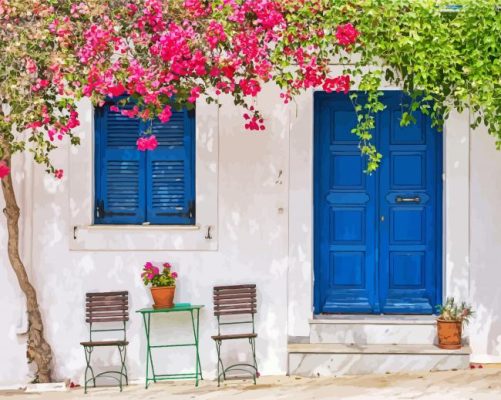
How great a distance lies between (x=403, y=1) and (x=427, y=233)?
2.68 metres

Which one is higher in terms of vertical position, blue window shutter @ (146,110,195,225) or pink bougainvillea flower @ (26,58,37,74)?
pink bougainvillea flower @ (26,58,37,74)

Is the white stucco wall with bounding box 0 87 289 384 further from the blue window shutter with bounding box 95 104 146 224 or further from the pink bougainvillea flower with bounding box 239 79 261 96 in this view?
the pink bougainvillea flower with bounding box 239 79 261 96

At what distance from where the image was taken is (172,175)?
10047 millimetres

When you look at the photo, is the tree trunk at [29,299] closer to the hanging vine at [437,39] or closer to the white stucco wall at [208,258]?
the white stucco wall at [208,258]

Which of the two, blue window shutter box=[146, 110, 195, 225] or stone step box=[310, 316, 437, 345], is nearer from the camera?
stone step box=[310, 316, 437, 345]

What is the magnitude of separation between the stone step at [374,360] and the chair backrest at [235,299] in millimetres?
648

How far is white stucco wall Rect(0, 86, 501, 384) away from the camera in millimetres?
9844

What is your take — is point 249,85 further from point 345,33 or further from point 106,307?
point 106,307

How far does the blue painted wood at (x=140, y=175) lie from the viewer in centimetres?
1005

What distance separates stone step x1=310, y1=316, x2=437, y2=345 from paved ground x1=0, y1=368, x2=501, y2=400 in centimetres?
50

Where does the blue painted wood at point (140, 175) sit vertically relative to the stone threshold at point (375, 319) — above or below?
above

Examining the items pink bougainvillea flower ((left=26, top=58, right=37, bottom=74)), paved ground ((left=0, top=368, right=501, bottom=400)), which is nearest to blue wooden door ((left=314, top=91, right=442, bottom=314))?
paved ground ((left=0, top=368, right=501, bottom=400))

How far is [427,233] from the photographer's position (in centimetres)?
1022

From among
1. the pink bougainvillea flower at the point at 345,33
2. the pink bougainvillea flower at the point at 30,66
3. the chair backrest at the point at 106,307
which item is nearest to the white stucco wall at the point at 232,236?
the chair backrest at the point at 106,307
